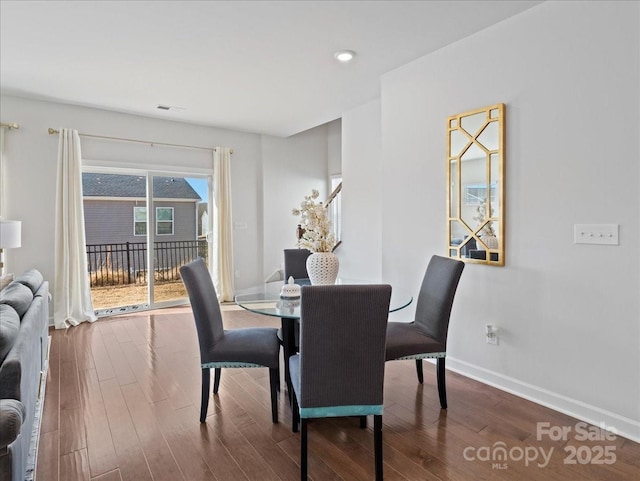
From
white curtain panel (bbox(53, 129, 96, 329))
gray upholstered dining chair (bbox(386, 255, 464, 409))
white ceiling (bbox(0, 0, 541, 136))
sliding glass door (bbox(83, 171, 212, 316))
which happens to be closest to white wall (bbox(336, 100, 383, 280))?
white ceiling (bbox(0, 0, 541, 136))

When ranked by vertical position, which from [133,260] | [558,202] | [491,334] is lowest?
[491,334]

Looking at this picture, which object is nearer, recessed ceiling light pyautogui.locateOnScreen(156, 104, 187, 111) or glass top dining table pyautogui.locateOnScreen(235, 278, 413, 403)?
glass top dining table pyautogui.locateOnScreen(235, 278, 413, 403)

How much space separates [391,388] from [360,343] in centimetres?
125

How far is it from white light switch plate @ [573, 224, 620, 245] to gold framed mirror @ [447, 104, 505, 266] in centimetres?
48

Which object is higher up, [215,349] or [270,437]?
[215,349]

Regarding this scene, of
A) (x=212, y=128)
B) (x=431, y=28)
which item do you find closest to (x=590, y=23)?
(x=431, y=28)

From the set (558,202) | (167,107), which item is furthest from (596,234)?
(167,107)

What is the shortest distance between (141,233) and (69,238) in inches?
37.5

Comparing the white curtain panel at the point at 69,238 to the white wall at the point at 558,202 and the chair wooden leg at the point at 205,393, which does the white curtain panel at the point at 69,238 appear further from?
the white wall at the point at 558,202

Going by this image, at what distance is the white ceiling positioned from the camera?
2527mm

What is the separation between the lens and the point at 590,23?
2.22 meters

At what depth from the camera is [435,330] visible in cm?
244

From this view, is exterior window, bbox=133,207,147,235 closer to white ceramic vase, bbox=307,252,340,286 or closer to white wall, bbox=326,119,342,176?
white wall, bbox=326,119,342,176

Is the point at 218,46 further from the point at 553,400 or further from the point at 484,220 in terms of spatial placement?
the point at 553,400
